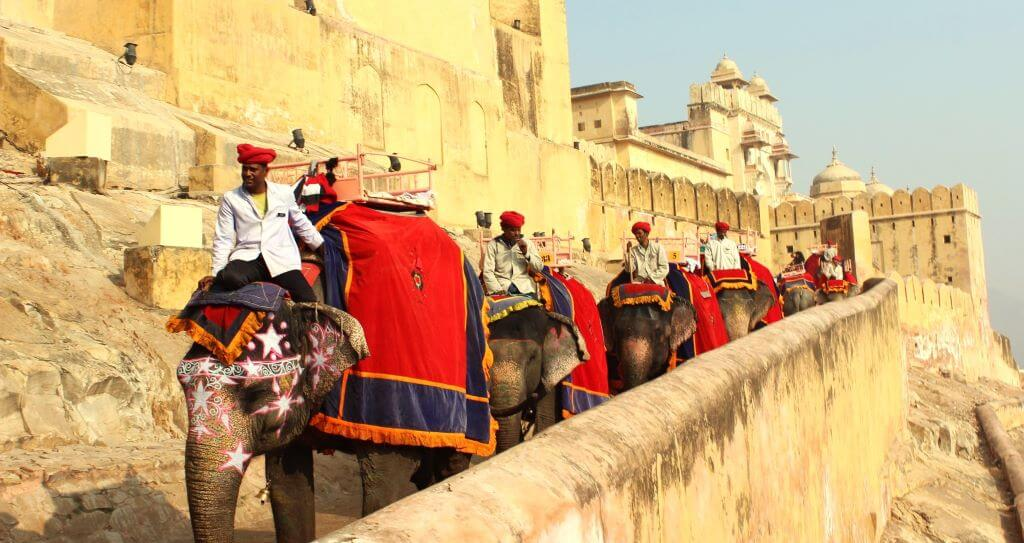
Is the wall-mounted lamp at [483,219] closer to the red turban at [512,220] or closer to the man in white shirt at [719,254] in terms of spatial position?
the man in white shirt at [719,254]

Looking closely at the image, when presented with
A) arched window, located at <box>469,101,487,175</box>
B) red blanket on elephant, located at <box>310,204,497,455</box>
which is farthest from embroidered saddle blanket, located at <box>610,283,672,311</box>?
arched window, located at <box>469,101,487,175</box>

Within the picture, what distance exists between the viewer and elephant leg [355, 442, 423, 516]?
5863 millimetres

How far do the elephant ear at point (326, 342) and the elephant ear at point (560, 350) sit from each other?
10.5 feet

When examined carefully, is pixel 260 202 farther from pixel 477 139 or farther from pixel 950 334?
pixel 950 334

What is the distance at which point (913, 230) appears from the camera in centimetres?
5844

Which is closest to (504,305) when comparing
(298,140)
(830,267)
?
(298,140)

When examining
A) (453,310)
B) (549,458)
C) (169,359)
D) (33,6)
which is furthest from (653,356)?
(33,6)

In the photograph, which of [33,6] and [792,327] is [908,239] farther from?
[792,327]

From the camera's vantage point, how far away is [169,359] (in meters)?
9.17

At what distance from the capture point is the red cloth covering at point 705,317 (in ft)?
38.2

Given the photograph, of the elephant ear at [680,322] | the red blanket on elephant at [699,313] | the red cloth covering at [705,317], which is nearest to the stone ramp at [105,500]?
the elephant ear at [680,322]

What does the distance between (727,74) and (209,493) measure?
81.7 meters

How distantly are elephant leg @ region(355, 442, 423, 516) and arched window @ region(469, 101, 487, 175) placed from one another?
802 inches

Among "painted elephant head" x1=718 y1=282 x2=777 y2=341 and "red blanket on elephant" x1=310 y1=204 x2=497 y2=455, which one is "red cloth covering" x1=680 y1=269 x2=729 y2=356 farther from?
"red blanket on elephant" x1=310 y1=204 x2=497 y2=455
